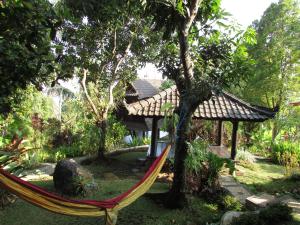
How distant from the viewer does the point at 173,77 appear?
15.8 ft

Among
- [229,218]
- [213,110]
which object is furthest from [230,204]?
[213,110]

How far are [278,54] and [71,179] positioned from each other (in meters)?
11.0

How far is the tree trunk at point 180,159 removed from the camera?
4.29 metres

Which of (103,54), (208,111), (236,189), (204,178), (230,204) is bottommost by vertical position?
(230,204)

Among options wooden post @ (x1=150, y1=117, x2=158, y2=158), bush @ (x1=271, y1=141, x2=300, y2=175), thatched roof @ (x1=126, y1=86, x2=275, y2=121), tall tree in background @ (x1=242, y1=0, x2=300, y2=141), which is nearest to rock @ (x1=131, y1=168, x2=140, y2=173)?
wooden post @ (x1=150, y1=117, x2=158, y2=158)

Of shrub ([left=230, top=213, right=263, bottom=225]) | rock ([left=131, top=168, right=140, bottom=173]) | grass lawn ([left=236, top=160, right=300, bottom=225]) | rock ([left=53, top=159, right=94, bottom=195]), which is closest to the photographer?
shrub ([left=230, top=213, right=263, bottom=225])

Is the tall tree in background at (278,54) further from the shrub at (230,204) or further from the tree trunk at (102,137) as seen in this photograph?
the shrub at (230,204)

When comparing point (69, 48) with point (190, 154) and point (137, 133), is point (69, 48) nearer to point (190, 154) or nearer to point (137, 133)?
point (190, 154)

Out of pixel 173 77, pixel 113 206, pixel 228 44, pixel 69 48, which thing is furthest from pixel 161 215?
pixel 69 48

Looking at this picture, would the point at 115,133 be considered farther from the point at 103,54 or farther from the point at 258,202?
the point at 258,202

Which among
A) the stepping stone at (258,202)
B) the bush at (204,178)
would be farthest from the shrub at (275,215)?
the bush at (204,178)

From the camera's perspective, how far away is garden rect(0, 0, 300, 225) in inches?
94.7

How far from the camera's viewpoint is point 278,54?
12.4 metres

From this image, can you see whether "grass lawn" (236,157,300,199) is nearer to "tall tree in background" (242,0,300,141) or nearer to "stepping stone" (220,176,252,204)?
"stepping stone" (220,176,252,204)
